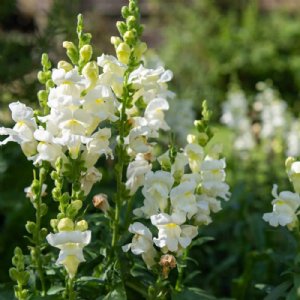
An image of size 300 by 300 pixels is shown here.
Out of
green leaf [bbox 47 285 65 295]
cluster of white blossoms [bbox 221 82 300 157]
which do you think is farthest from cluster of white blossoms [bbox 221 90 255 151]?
green leaf [bbox 47 285 65 295]

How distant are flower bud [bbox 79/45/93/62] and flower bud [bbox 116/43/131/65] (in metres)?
0.10

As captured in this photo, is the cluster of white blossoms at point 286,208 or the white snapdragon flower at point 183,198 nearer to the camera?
the white snapdragon flower at point 183,198

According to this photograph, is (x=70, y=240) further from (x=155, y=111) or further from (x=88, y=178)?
(x=155, y=111)

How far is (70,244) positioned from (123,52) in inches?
22.1

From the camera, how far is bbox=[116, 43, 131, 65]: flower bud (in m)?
1.98

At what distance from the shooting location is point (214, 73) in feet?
38.7

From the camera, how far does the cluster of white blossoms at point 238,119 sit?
5.22 meters

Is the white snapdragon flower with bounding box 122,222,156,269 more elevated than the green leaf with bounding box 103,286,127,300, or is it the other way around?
the white snapdragon flower with bounding box 122,222,156,269

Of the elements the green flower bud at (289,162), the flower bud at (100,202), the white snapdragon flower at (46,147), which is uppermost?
the white snapdragon flower at (46,147)

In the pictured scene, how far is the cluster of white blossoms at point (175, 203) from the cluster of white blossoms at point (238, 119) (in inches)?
123

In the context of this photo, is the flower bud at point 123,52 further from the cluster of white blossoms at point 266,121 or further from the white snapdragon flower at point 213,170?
the cluster of white blossoms at point 266,121

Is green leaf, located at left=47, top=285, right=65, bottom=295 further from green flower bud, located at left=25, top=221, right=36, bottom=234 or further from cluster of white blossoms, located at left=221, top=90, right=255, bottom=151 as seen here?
cluster of white blossoms, located at left=221, top=90, right=255, bottom=151

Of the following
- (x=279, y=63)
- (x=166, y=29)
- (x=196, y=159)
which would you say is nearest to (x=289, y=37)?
(x=279, y=63)

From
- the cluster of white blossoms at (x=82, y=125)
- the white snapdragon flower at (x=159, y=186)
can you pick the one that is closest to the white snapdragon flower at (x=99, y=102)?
the cluster of white blossoms at (x=82, y=125)
